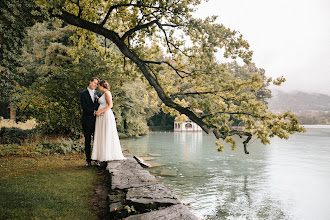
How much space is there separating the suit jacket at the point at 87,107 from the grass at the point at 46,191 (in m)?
1.29

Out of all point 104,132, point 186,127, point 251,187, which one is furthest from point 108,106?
point 186,127

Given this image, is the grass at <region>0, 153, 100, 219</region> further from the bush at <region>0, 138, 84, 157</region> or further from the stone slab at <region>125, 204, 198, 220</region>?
the bush at <region>0, 138, 84, 157</region>

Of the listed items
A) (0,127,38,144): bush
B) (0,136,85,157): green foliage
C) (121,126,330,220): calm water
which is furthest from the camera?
(0,127,38,144): bush

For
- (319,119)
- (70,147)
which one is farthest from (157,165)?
(319,119)

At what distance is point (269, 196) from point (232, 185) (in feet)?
5.13

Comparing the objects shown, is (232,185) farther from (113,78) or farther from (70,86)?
(70,86)

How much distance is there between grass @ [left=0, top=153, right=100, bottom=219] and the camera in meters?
4.29

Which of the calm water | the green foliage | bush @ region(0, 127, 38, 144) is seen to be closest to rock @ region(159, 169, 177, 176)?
the calm water

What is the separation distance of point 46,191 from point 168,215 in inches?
109

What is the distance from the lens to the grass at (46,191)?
169 inches

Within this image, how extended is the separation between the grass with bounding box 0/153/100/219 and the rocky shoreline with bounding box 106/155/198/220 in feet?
1.51

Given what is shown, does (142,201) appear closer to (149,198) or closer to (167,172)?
(149,198)

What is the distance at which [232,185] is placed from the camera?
10.8m

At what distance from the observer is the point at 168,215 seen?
3785mm
